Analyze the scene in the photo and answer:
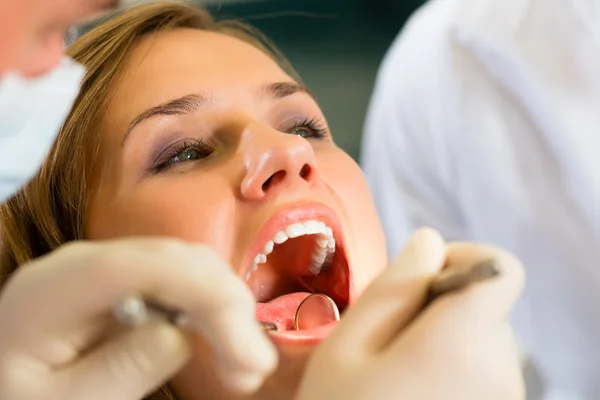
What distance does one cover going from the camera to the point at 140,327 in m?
0.43

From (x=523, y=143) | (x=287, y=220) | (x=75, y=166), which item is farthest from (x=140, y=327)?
(x=523, y=143)

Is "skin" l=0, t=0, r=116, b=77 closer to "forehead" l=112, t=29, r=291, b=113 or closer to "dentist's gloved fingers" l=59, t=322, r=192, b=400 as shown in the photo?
"dentist's gloved fingers" l=59, t=322, r=192, b=400

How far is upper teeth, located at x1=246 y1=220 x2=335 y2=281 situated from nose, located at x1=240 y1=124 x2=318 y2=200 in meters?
0.04

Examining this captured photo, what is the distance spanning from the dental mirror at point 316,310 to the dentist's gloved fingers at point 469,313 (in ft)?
0.82

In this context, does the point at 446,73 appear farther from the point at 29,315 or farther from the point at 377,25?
the point at 29,315

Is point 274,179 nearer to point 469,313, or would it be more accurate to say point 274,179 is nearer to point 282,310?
Answer: point 282,310

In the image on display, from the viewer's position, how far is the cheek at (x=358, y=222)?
2.42 ft

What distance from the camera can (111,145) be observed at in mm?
738

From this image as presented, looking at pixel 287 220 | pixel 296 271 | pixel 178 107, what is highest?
pixel 178 107

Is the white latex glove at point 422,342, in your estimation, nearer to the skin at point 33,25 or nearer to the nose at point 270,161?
the nose at point 270,161

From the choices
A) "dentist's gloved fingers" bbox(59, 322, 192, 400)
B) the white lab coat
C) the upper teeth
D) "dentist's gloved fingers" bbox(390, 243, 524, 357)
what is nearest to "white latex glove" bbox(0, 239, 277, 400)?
"dentist's gloved fingers" bbox(59, 322, 192, 400)

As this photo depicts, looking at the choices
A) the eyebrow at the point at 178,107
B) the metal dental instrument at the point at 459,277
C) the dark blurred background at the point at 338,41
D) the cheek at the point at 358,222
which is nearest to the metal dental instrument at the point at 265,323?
the metal dental instrument at the point at 459,277

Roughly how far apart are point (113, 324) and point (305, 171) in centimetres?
33

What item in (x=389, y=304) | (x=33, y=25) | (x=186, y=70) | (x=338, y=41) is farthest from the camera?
(x=338, y=41)
